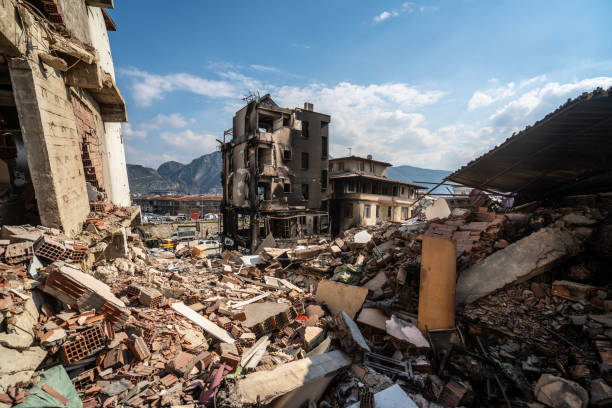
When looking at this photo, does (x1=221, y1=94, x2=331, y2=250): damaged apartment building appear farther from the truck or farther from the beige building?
the truck

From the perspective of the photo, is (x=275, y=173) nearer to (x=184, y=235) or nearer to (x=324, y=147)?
(x=324, y=147)

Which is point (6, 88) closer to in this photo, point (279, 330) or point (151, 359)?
point (151, 359)

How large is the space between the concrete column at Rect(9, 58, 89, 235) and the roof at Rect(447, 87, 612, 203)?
9622mm

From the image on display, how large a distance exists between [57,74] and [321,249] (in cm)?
982

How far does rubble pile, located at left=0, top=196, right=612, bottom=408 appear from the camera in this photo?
318 centimetres

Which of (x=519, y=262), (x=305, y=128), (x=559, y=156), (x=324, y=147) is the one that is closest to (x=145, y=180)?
(x=305, y=128)

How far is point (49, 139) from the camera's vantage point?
4.48 metres

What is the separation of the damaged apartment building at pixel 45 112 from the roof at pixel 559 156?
9.64 m

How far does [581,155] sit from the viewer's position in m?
5.84

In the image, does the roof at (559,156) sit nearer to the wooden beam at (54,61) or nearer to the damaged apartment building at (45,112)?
the damaged apartment building at (45,112)

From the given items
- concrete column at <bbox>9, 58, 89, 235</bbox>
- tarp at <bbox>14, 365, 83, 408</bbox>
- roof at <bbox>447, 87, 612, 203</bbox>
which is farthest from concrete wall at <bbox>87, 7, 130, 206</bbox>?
roof at <bbox>447, 87, 612, 203</bbox>

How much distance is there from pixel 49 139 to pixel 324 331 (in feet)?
22.5

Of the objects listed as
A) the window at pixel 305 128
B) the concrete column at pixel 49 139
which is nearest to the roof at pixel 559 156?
the concrete column at pixel 49 139

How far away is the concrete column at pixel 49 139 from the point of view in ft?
13.7
